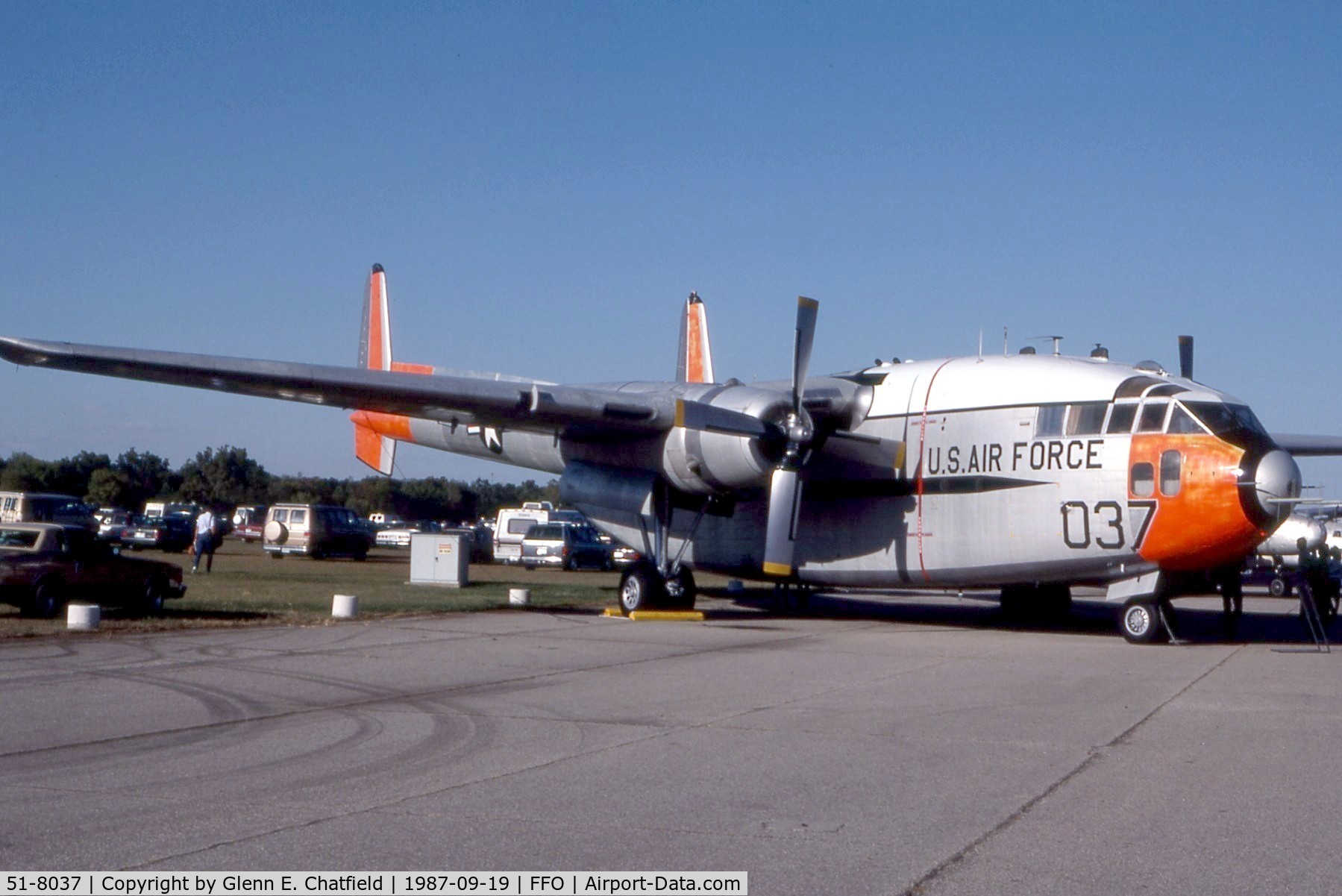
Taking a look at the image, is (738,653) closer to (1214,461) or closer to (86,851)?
(1214,461)

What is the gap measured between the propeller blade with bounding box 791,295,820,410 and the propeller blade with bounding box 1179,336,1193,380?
6.11 m

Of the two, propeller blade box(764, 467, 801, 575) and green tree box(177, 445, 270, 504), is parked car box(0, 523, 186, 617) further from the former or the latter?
green tree box(177, 445, 270, 504)

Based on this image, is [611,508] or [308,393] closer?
[308,393]

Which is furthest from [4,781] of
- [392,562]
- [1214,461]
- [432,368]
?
[392,562]

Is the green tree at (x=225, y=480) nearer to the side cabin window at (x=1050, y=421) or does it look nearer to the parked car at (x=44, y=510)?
the parked car at (x=44, y=510)

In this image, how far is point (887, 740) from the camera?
30.2ft

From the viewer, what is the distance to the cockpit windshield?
52.3 feet

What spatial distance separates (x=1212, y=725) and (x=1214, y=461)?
6.55 metres

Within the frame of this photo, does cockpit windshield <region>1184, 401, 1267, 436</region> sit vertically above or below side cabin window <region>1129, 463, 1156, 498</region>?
above

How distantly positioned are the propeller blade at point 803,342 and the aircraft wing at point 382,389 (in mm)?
1984

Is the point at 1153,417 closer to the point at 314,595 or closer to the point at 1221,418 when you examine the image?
the point at 1221,418

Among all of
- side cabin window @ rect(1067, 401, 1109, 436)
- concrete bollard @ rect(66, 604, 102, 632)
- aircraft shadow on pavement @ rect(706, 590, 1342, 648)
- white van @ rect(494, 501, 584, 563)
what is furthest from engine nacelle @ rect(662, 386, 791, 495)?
white van @ rect(494, 501, 584, 563)
